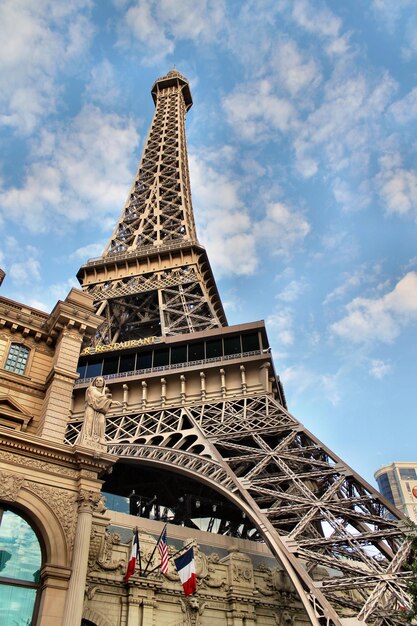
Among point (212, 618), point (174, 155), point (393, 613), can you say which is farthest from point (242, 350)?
point (174, 155)

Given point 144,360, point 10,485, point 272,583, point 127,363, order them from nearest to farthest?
point 10,485, point 272,583, point 144,360, point 127,363

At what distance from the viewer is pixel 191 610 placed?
26406mm

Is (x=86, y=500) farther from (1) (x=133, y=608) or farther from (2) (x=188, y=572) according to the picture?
(1) (x=133, y=608)

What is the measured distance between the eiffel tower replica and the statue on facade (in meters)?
10.4

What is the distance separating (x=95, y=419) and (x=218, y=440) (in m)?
15.1

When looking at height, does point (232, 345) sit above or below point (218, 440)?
above

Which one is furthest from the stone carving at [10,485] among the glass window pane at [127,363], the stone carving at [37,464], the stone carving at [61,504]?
the glass window pane at [127,363]

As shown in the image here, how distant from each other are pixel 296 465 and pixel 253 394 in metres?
7.34

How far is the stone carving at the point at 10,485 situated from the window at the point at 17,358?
25.7 feet

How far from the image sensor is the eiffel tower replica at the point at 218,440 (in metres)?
25.0

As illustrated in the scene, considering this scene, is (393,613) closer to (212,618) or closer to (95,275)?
(212,618)

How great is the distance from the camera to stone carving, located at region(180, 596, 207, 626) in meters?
26.1

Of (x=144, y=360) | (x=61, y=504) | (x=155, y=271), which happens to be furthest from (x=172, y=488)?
(x=61, y=504)

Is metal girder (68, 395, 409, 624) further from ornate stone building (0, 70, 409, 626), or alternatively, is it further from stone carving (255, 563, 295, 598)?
stone carving (255, 563, 295, 598)
